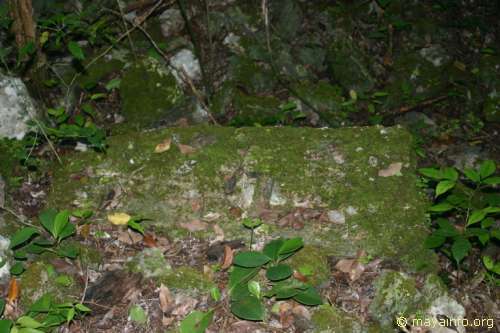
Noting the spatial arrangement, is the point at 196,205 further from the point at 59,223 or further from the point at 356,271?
the point at 356,271

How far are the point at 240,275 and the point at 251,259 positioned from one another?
11 centimetres

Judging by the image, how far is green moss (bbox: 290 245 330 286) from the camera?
2.77 m

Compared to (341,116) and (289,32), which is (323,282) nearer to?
(341,116)

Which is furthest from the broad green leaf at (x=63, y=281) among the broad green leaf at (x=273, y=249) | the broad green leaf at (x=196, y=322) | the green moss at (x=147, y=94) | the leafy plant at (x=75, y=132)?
the green moss at (x=147, y=94)

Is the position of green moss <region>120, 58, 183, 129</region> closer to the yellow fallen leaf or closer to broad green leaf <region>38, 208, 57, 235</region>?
the yellow fallen leaf

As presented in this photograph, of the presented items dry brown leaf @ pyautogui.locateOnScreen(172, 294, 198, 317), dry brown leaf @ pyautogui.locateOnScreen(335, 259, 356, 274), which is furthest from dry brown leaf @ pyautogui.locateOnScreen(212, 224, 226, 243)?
dry brown leaf @ pyautogui.locateOnScreen(335, 259, 356, 274)

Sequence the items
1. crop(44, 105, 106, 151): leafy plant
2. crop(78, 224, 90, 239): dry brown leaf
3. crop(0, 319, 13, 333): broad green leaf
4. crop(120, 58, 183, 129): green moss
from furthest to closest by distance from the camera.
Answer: crop(120, 58, 183, 129): green moss → crop(44, 105, 106, 151): leafy plant → crop(78, 224, 90, 239): dry brown leaf → crop(0, 319, 13, 333): broad green leaf

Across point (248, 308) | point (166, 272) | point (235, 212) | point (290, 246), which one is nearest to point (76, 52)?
point (235, 212)

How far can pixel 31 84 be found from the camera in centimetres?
418

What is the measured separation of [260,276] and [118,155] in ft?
5.20

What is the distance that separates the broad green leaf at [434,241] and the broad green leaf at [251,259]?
104cm

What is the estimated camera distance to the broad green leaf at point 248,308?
8.03 feet

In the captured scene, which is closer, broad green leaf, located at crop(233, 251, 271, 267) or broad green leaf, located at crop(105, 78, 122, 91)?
broad green leaf, located at crop(233, 251, 271, 267)

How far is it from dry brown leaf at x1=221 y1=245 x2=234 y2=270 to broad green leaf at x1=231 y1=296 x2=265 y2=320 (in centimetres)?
34
